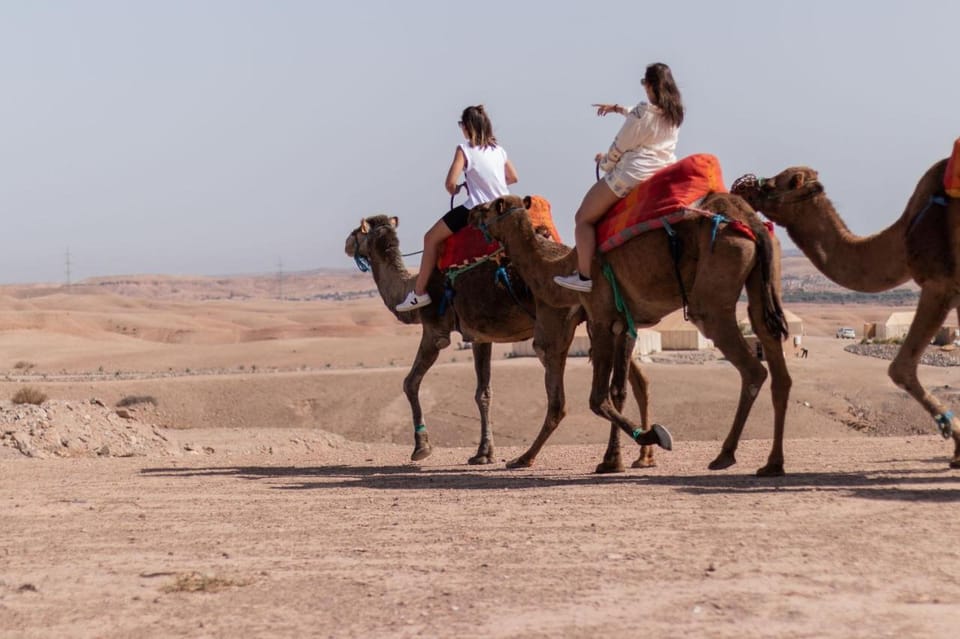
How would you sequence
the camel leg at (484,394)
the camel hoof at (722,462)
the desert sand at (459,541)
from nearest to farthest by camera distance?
the desert sand at (459,541), the camel hoof at (722,462), the camel leg at (484,394)

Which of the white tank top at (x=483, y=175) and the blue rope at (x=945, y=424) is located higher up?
the white tank top at (x=483, y=175)

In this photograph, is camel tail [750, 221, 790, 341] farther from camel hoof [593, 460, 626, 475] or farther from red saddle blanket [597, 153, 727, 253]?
camel hoof [593, 460, 626, 475]

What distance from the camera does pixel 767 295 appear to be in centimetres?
941

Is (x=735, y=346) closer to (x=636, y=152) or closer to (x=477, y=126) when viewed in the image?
(x=636, y=152)

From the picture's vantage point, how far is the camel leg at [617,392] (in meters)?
10.5

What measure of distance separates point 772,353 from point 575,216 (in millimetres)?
1913

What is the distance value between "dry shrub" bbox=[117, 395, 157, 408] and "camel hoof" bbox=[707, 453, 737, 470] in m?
20.2

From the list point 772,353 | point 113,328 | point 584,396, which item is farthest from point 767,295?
point 113,328

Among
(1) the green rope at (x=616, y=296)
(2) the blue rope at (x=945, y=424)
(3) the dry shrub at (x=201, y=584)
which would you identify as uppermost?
(1) the green rope at (x=616, y=296)

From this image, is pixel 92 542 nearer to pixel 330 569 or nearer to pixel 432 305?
pixel 330 569

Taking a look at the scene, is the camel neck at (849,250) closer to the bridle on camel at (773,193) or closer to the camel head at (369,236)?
the bridle on camel at (773,193)

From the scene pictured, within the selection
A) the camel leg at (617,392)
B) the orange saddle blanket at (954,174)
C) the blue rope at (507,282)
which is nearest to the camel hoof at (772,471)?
the camel leg at (617,392)

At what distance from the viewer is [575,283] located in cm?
1052

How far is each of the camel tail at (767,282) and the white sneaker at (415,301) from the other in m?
3.99
